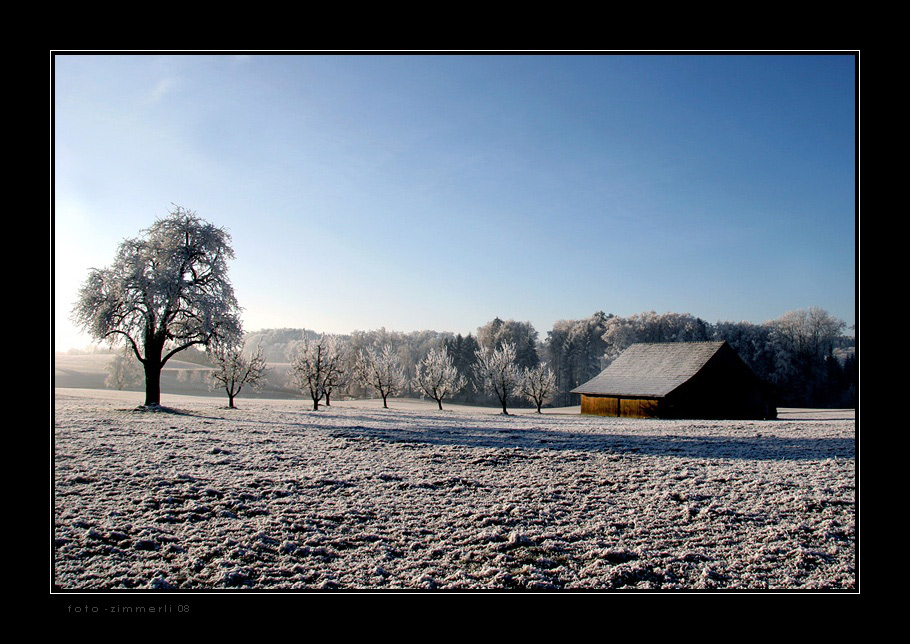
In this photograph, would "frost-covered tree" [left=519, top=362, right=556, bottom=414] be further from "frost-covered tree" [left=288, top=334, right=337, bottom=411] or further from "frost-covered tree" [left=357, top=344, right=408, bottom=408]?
"frost-covered tree" [left=288, top=334, right=337, bottom=411]

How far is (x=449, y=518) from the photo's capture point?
634 centimetres

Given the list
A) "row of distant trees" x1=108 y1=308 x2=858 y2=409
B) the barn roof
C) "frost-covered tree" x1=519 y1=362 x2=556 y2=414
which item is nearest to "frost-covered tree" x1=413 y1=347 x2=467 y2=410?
"row of distant trees" x1=108 y1=308 x2=858 y2=409

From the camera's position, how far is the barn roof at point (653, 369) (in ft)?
104

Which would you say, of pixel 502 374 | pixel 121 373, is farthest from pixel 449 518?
pixel 121 373

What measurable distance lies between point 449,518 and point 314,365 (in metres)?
34.8

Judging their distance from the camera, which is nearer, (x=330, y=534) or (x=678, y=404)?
(x=330, y=534)

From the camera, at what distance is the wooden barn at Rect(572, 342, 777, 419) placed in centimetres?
3056

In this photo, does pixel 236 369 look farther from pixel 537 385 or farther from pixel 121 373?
pixel 537 385

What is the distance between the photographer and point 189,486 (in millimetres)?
7734

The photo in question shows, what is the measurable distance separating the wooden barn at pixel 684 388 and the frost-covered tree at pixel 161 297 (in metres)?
26.6

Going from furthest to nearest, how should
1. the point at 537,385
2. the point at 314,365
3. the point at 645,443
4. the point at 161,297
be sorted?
the point at 537,385
the point at 314,365
the point at 161,297
the point at 645,443

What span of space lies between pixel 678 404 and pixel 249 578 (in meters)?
31.3
